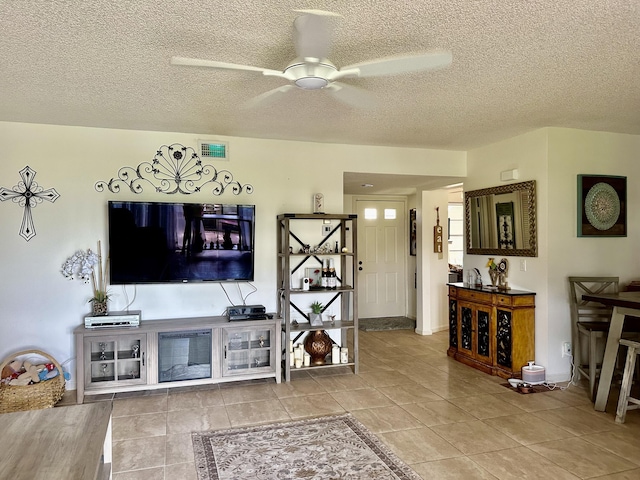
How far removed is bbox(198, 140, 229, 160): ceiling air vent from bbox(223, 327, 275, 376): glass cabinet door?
1712 millimetres

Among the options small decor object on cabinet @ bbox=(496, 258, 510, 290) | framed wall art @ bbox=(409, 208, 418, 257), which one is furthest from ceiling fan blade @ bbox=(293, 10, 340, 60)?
framed wall art @ bbox=(409, 208, 418, 257)

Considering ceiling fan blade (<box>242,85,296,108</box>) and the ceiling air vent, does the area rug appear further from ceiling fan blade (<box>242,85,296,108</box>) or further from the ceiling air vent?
the ceiling air vent

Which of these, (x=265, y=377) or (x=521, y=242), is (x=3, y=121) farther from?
(x=521, y=242)

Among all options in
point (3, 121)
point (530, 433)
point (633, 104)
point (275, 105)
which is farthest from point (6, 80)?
point (633, 104)

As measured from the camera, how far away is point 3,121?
3.84 m

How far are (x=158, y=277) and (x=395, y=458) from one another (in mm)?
2600

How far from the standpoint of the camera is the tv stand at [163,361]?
3.70m

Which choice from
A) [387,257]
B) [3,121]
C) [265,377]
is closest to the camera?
[3,121]

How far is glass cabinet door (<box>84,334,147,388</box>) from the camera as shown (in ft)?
12.2

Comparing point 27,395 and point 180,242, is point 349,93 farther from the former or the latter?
point 27,395

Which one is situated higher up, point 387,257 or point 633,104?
point 633,104

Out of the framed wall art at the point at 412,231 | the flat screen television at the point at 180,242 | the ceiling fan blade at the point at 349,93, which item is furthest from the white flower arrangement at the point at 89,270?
the framed wall art at the point at 412,231

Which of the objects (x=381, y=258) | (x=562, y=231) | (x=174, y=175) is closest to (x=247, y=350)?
(x=174, y=175)

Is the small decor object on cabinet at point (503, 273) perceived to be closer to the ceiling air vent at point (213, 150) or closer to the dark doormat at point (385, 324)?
the dark doormat at point (385, 324)
